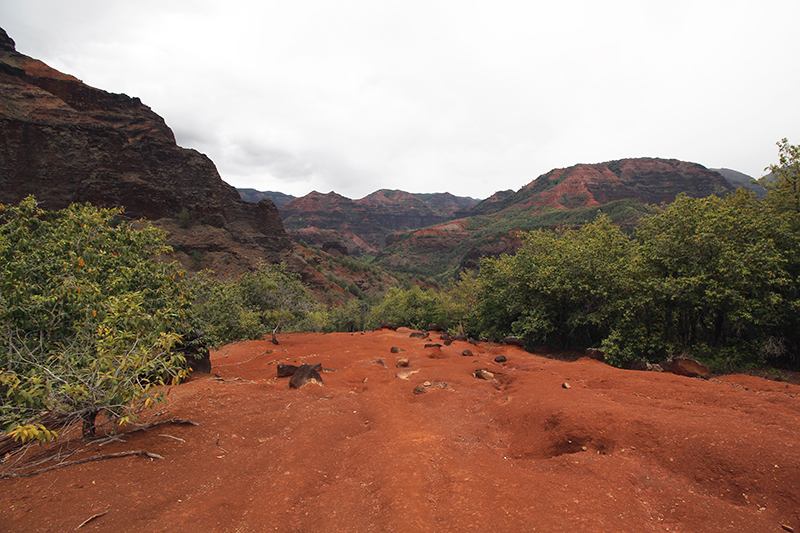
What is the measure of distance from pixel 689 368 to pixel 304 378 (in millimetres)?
9965

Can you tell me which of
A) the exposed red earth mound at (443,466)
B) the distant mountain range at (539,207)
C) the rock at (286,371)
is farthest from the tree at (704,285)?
the distant mountain range at (539,207)

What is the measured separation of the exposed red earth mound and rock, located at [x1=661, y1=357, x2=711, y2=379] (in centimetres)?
171

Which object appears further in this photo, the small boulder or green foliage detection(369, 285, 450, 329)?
green foliage detection(369, 285, 450, 329)

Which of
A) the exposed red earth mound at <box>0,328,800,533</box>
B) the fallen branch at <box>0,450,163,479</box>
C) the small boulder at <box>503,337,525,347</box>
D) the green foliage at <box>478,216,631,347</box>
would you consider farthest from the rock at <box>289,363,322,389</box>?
the small boulder at <box>503,337,525,347</box>

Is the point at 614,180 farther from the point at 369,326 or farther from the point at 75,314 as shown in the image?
the point at 75,314

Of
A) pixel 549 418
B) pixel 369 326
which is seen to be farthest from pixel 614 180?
pixel 549 418

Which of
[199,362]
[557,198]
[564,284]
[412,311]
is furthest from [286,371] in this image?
[557,198]

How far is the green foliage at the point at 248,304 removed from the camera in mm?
12906

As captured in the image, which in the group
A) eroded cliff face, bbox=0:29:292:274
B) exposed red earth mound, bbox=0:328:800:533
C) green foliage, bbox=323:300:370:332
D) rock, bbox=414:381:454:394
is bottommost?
green foliage, bbox=323:300:370:332

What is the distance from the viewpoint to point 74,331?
5008 millimetres

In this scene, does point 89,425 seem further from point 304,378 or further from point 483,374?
point 483,374

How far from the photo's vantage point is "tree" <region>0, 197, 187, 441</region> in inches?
149

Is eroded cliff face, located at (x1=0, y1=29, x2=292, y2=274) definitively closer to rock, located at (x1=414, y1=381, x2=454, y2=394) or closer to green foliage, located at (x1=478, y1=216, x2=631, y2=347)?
green foliage, located at (x1=478, y1=216, x2=631, y2=347)

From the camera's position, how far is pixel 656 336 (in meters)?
11.2
